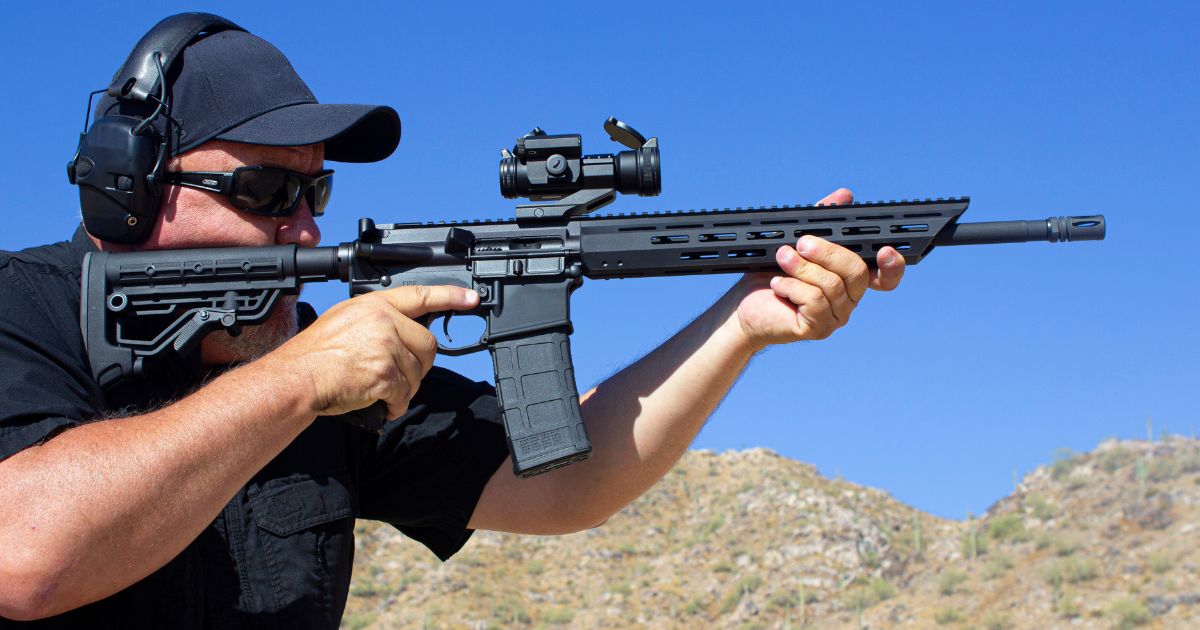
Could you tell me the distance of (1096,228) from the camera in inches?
168

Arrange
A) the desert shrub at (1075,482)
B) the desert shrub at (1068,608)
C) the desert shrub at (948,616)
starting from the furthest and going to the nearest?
the desert shrub at (1075,482) < the desert shrub at (948,616) < the desert shrub at (1068,608)

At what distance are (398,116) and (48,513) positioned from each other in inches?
92.4

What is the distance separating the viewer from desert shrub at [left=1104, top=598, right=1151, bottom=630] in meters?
14.8

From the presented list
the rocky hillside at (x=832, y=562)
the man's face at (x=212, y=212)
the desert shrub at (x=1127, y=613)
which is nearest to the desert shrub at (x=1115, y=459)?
the rocky hillside at (x=832, y=562)

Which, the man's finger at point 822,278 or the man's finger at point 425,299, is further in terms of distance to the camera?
the man's finger at point 822,278

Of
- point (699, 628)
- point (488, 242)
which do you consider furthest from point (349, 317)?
point (699, 628)

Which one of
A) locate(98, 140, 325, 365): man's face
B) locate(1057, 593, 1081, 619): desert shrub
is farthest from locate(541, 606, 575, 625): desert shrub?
locate(98, 140, 325, 365): man's face

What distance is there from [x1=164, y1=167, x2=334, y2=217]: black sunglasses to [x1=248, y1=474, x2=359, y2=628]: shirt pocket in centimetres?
106

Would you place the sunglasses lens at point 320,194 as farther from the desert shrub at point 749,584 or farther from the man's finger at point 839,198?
the desert shrub at point 749,584

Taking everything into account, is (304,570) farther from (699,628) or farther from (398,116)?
(699,628)

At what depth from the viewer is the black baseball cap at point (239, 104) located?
13.7 ft

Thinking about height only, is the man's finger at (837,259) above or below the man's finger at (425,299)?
above

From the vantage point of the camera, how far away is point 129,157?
160 inches

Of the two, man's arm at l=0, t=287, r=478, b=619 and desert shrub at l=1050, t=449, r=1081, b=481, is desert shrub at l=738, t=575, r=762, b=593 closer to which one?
desert shrub at l=1050, t=449, r=1081, b=481
